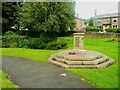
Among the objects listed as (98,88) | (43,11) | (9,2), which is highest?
(9,2)

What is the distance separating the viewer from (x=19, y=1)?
46688mm

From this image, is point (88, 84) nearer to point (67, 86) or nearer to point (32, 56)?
point (67, 86)

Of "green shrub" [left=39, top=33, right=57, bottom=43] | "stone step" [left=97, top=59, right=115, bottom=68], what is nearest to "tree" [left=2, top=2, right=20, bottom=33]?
"green shrub" [left=39, top=33, right=57, bottom=43]

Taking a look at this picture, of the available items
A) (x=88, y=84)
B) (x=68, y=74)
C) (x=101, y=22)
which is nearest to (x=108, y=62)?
(x=68, y=74)

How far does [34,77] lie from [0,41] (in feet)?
64.5

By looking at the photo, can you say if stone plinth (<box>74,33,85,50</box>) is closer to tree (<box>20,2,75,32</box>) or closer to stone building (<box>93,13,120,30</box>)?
tree (<box>20,2,75,32</box>)

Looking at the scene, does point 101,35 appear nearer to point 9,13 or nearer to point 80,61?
point 9,13

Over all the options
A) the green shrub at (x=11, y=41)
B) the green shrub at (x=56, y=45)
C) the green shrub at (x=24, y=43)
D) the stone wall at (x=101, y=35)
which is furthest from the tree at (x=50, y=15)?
the stone wall at (x=101, y=35)

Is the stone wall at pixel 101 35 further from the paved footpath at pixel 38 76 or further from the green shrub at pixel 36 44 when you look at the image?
the paved footpath at pixel 38 76

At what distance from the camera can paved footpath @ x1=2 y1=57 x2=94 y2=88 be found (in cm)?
1203

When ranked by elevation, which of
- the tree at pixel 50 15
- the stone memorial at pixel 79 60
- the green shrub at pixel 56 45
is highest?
the tree at pixel 50 15

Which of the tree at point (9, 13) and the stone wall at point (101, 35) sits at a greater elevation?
the tree at point (9, 13)

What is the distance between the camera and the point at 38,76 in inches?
547

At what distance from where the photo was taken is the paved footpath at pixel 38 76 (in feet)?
39.5
